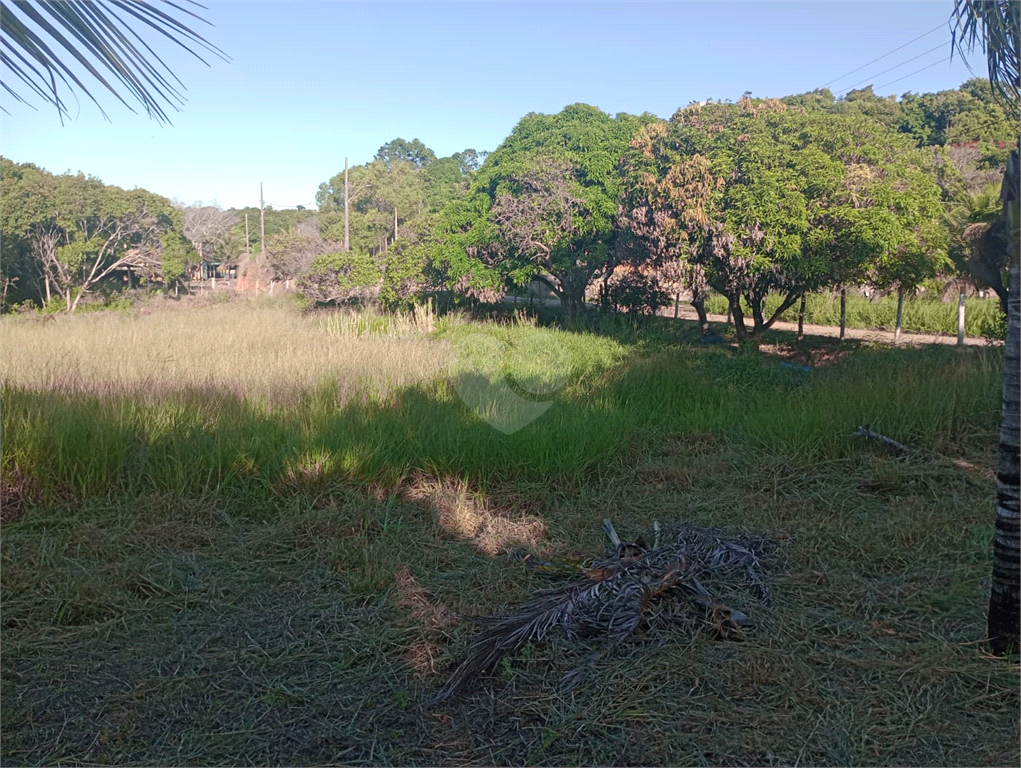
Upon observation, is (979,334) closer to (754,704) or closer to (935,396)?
(935,396)

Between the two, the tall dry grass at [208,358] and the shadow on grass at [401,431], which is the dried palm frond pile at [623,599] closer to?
the shadow on grass at [401,431]

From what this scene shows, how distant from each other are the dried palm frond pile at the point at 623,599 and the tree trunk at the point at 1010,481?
0.80 meters

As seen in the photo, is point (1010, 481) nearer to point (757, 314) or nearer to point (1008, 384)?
point (1008, 384)

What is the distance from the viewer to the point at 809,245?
36.1ft

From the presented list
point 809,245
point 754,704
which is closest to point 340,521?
point 754,704

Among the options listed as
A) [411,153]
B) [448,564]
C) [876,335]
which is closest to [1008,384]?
[448,564]

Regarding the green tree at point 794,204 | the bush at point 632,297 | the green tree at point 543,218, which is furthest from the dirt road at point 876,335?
the green tree at point 794,204

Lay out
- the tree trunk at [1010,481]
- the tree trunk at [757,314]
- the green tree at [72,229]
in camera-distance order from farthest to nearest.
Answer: the green tree at [72,229], the tree trunk at [757,314], the tree trunk at [1010,481]

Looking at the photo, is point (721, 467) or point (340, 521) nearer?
point (340, 521)

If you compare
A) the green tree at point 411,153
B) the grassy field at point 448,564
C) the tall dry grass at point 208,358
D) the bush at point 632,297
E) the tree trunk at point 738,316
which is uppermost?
the green tree at point 411,153

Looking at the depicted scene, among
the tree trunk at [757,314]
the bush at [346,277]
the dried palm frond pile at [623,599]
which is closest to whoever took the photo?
the dried palm frond pile at [623,599]

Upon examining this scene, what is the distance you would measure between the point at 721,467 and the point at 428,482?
192 centimetres

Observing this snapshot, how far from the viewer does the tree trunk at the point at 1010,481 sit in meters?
2.57

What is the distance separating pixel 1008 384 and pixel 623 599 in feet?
4.87
